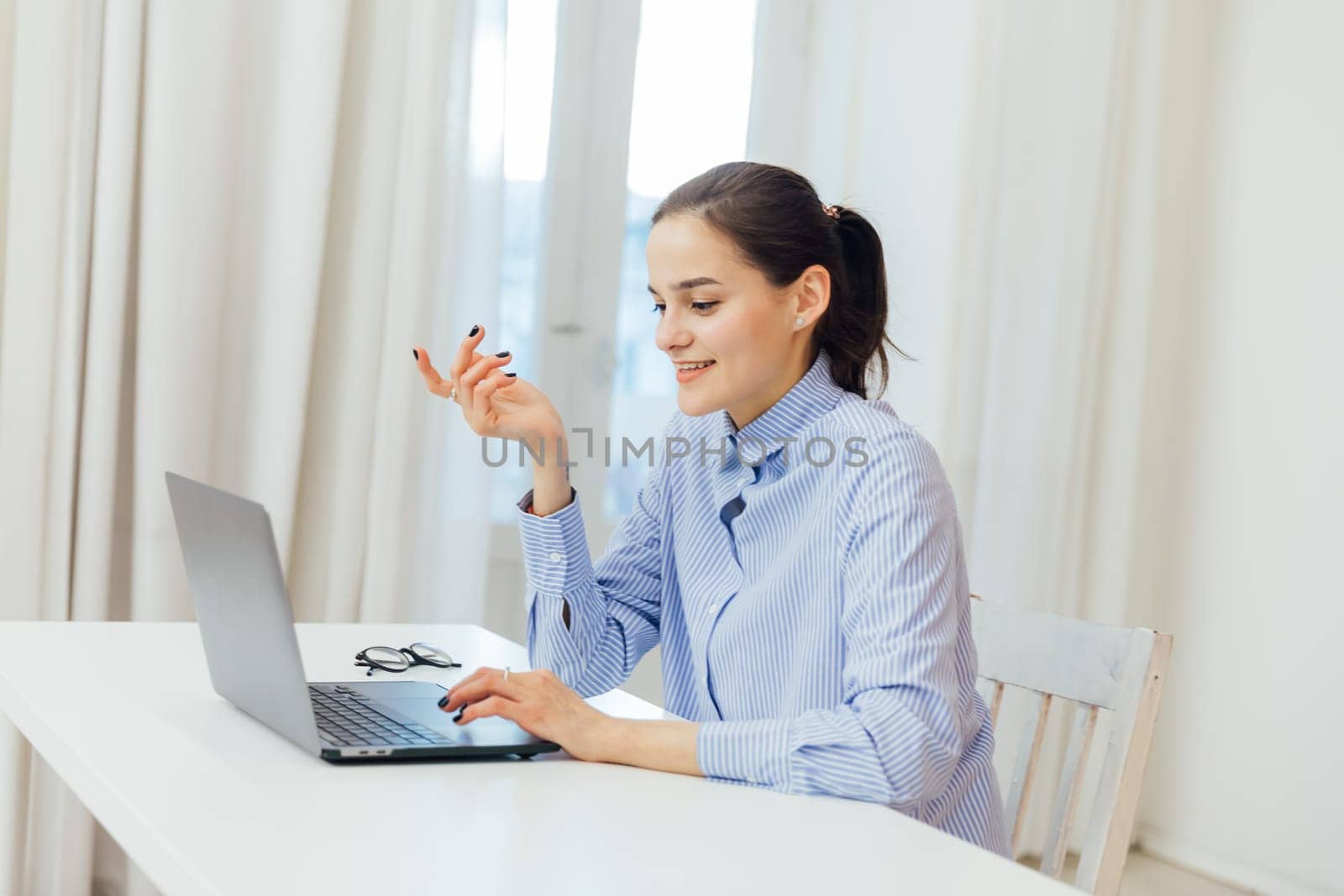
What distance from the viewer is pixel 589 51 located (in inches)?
110

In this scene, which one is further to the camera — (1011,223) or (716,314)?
(1011,223)

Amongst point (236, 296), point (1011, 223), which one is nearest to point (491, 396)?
point (236, 296)

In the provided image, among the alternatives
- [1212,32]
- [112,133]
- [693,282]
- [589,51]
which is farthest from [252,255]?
[1212,32]

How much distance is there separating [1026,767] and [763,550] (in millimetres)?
376

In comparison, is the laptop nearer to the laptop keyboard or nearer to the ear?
the laptop keyboard

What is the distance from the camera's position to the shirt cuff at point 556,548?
1459 millimetres

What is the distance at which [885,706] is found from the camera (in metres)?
1.10

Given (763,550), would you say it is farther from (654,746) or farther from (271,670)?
(271,670)

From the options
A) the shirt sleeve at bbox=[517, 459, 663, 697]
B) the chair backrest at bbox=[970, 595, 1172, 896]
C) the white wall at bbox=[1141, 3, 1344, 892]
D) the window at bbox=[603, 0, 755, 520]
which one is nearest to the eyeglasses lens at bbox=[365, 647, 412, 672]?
the shirt sleeve at bbox=[517, 459, 663, 697]

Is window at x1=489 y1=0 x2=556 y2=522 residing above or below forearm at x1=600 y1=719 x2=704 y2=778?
above

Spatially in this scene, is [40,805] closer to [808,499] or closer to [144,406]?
[144,406]

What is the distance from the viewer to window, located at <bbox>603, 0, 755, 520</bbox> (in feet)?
9.47

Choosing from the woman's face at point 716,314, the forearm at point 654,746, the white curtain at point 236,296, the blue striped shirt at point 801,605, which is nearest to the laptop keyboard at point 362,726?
the forearm at point 654,746

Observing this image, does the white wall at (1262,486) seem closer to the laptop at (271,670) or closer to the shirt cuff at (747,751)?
the shirt cuff at (747,751)
